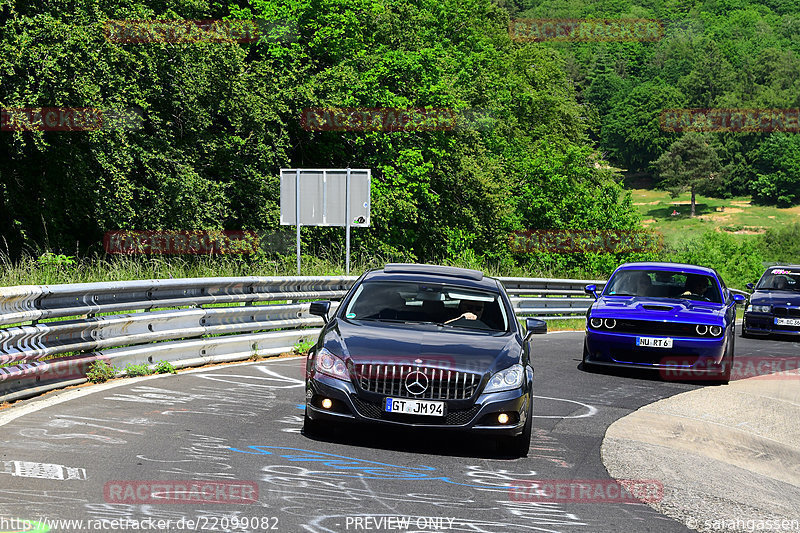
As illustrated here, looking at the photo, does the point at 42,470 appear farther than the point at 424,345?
No

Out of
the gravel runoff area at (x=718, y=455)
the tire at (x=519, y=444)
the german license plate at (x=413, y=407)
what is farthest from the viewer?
the tire at (x=519, y=444)

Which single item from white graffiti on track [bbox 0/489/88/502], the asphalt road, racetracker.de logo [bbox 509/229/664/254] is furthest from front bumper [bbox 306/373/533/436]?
racetracker.de logo [bbox 509/229/664/254]

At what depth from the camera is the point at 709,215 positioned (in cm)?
15412

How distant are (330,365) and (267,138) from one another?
2862 cm

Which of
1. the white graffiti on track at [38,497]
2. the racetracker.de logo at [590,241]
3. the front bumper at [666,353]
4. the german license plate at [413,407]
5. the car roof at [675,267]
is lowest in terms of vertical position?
the racetracker.de logo at [590,241]

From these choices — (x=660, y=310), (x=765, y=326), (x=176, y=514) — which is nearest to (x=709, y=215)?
(x=765, y=326)

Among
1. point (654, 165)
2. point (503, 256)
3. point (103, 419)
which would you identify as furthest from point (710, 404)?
Result: point (654, 165)

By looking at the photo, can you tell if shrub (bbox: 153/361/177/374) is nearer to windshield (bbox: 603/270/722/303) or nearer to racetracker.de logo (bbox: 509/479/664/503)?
racetracker.de logo (bbox: 509/479/664/503)

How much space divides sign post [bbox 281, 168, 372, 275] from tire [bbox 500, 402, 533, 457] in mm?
12578

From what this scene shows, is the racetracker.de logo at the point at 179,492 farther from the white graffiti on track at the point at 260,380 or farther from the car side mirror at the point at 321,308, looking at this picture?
the white graffiti on track at the point at 260,380

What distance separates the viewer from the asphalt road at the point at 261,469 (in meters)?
5.42

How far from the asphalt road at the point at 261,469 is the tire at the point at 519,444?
8 cm

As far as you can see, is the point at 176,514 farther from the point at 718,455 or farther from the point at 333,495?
the point at 718,455

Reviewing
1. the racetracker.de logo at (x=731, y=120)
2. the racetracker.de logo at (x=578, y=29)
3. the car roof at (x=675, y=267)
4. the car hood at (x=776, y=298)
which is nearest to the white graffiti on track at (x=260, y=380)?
the car roof at (x=675, y=267)
